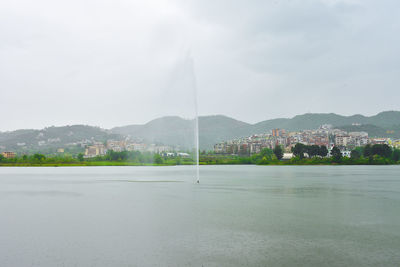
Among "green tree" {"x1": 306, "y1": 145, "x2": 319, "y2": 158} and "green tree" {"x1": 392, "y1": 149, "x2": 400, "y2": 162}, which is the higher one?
"green tree" {"x1": 306, "y1": 145, "x2": 319, "y2": 158}

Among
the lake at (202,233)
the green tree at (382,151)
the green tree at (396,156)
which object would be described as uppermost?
the green tree at (382,151)

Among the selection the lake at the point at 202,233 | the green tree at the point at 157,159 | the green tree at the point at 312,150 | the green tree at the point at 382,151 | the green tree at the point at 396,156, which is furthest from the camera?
the green tree at the point at 312,150

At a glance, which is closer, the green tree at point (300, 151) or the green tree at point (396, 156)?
the green tree at point (396, 156)

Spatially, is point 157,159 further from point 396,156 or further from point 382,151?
point 396,156

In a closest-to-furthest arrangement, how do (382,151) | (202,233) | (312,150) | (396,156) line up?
(202,233), (382,151), (396,156), (312,150)

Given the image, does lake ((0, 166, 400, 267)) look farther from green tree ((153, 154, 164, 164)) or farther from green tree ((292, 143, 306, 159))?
green tree ((292, 143, 306, 159))

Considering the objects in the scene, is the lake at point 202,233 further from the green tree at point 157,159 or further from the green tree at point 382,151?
the green tree at point 382,151

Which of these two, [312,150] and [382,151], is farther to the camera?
[312,150]

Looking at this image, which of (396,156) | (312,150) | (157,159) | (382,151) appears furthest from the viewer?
(312,150)

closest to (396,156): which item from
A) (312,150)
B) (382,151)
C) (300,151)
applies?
(382,151)

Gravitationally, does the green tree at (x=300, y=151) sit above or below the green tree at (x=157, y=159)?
above

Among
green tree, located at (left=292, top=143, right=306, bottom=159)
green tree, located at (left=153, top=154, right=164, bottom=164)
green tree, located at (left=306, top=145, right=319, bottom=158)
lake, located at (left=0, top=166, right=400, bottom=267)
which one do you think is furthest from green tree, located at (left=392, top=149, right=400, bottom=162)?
lake, located at (left=0, top=166, right=400, bottom=267)

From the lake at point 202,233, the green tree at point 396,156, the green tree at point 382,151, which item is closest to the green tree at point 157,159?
the green tree at point 382,151

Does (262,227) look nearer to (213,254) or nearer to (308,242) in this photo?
(308,242)
